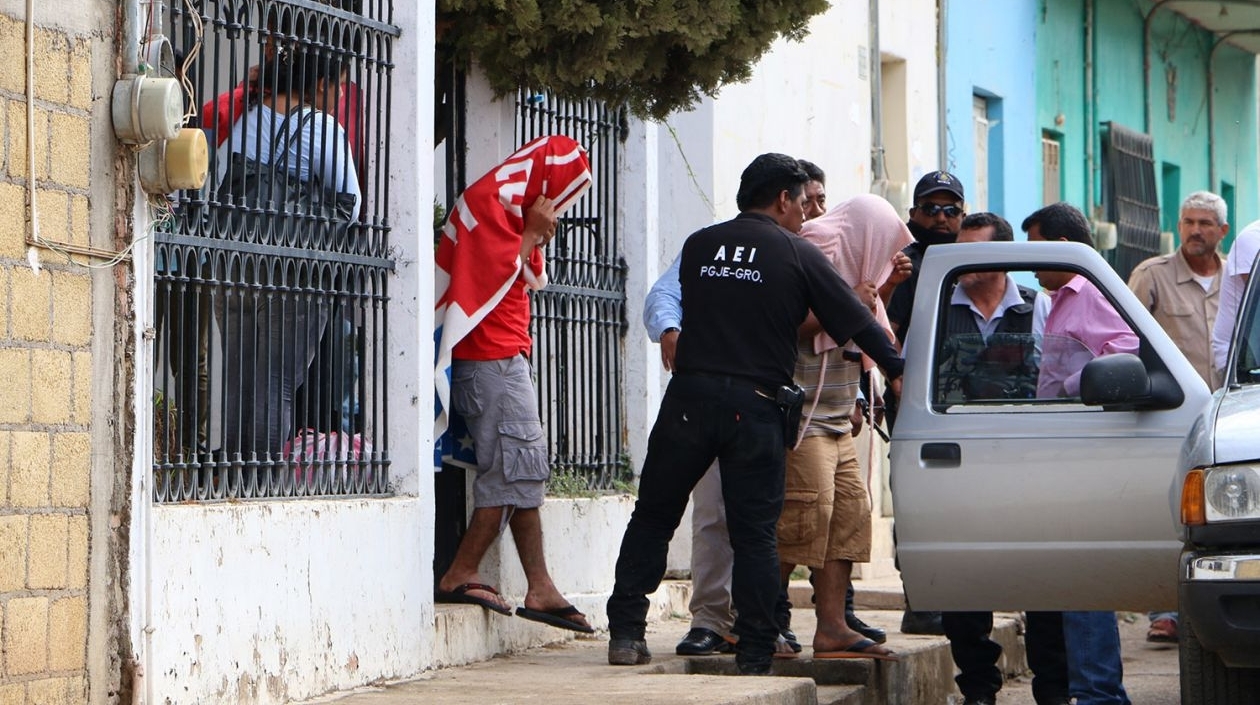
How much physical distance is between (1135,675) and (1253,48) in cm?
1544

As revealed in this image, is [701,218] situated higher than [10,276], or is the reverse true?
[701,218]

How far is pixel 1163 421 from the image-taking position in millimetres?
6609

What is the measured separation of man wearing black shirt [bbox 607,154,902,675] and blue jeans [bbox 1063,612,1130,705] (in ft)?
3.60

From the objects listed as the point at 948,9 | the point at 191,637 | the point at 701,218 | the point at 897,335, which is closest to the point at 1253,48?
the point at 948,9

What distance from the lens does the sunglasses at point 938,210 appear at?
8156mm

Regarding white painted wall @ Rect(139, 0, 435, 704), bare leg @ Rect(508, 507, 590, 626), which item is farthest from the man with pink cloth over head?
white painted wall @ Rect(139, 0, 435, 704)

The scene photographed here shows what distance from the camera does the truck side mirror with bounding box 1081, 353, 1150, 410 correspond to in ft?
20.9

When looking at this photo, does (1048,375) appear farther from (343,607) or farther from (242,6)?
(242,6)

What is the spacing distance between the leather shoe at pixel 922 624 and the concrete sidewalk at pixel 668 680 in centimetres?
8

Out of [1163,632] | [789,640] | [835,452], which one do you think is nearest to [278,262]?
[835,452]

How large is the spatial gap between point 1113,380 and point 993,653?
1.70 metres

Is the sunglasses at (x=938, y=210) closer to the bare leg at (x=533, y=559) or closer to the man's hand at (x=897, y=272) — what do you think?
the man's hand at (x=897, y=272)

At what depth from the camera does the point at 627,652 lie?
716 centimetres

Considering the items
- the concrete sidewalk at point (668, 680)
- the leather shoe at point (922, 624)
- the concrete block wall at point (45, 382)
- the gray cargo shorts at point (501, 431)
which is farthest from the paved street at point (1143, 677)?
the concrete block wall at point (45, 382)
